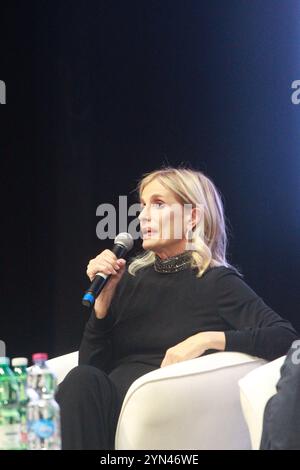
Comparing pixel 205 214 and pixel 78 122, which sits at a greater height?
pixel 78 122

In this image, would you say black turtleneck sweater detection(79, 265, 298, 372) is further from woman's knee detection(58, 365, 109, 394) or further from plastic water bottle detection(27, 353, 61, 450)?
plastic water bottle detection(27, 353, 61, 450)

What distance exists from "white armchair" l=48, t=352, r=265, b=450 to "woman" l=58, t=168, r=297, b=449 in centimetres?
10

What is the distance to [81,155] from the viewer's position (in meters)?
3.00

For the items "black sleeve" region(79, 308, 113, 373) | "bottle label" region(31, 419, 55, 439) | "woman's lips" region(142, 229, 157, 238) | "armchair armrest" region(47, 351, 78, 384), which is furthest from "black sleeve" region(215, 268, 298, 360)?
"bottle label" region(31, 419, 55, 439)

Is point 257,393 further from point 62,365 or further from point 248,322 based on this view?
point 62,365

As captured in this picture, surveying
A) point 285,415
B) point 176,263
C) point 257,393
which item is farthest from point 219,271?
point 285,415

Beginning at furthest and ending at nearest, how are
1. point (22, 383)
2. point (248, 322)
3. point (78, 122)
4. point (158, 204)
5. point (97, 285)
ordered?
point (78, 122) < point (158, 204) < point (248, 322) < point (97, 285) < point (22, 383)

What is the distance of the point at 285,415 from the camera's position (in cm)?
174

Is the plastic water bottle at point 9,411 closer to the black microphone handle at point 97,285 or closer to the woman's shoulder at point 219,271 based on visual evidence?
the black microphone handle at point 97,285

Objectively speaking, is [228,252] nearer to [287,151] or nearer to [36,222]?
[287,151]

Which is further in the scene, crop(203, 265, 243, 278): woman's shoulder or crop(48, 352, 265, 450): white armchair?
crop(203, 265, 243, 278): woman's shoulder

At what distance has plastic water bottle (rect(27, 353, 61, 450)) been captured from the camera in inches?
63.5

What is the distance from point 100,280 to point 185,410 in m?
0.40

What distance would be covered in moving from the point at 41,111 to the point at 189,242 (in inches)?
36.7
